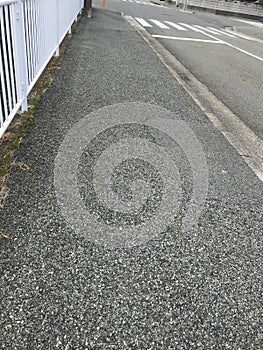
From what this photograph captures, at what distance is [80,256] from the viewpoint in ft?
6.57

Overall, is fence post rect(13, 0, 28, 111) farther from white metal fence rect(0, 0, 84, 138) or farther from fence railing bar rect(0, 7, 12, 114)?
fence railing bar rect(0, 7, 12, 114)

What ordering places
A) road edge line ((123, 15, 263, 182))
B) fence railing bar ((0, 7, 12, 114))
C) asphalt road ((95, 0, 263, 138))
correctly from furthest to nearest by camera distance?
1. asphalt road ((95, 0, 263, 138))
2. road edge line ((123, 15, 263, 182))
3. fence railing bar ((0, 7, 12, 114))

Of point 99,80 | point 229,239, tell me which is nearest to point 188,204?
point 229,239

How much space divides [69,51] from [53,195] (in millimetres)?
5534

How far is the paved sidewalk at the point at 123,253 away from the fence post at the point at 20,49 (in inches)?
15.6

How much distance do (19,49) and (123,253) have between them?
2477 mm

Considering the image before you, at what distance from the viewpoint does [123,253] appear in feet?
6.77

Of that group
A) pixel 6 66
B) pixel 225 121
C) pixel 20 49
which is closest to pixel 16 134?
pixel 6 66

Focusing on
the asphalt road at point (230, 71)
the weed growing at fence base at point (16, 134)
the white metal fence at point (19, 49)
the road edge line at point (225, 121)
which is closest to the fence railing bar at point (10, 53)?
the white metal fence at point (19, 49)

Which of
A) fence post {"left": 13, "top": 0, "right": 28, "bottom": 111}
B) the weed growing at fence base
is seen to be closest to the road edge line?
the weed growing at fence base

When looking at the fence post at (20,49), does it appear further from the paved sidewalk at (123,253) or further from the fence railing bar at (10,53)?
the paved sidewalk at (123,253)

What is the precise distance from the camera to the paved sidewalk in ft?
5.28

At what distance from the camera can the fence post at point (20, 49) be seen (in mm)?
3163

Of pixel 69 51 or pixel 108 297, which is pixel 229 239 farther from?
pixel 69 51
